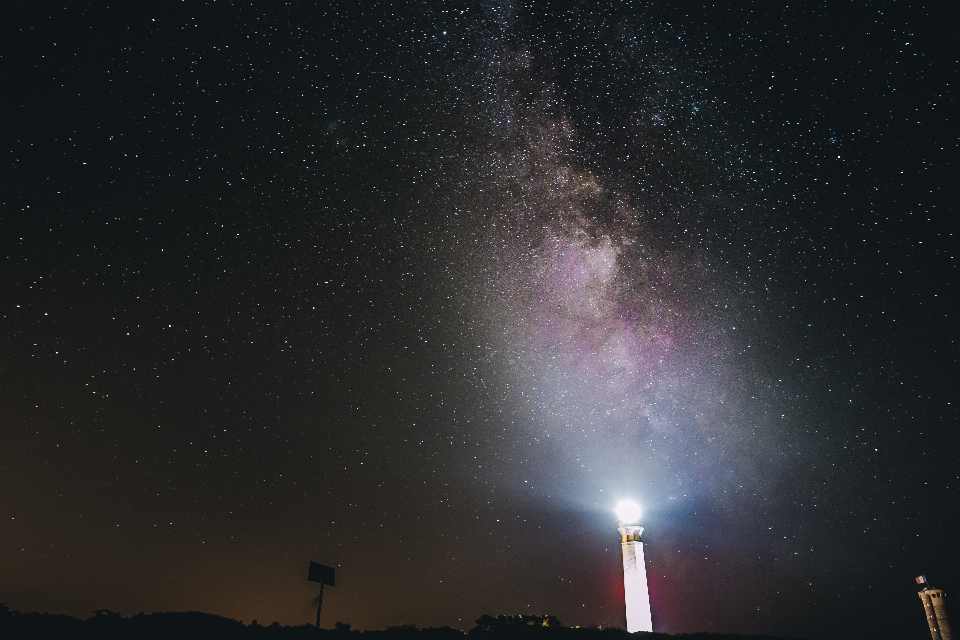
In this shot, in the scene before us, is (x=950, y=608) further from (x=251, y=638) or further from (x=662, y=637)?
(x=251, y=638)

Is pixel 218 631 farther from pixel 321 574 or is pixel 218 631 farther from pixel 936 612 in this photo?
pixel 936 612

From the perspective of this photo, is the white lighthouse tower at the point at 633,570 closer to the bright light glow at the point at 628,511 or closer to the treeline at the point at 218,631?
the bright light glow at the point at 628,511

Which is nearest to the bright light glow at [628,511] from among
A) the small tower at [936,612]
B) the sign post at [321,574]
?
the sign post at [321,574]

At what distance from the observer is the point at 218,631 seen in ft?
38.9

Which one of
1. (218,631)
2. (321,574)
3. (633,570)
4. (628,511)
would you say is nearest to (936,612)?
(633,570)

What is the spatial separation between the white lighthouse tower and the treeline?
43.5 feet

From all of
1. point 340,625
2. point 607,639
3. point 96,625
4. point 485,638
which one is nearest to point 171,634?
point 96,625

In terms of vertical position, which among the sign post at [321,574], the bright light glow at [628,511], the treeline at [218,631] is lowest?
the treeline at [218,631]

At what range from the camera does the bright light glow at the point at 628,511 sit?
1153 inches

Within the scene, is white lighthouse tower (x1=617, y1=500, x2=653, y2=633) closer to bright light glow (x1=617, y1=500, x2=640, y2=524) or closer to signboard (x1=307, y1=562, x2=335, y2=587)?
bright light glow (x1=617, y1=500, x2=640, y2=524)

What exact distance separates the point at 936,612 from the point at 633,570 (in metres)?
20.5

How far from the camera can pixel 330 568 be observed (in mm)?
19109

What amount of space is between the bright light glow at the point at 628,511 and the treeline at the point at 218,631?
13936 millimetres

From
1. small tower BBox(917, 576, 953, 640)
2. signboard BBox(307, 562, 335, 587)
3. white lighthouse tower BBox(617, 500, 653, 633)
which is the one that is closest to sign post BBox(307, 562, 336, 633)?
signboard BBox(307, 562, 335, 587)
